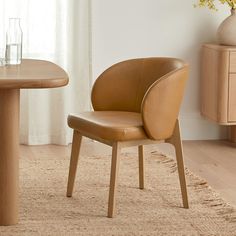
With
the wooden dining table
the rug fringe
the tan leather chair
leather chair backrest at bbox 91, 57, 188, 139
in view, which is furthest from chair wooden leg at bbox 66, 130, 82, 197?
the rug fringe

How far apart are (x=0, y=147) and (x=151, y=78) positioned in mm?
955

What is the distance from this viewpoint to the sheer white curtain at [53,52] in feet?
17.0

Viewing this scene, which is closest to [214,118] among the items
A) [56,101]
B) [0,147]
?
[56,101]

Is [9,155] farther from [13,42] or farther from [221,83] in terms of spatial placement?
[221,83]

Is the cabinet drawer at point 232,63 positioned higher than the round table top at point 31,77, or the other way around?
the round table top at point 31,77

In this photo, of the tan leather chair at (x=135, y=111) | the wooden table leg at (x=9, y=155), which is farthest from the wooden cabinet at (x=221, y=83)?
the wooden table leg at (x=9, y=155)

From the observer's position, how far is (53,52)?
523 centimetres

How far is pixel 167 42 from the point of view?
545 centimetres

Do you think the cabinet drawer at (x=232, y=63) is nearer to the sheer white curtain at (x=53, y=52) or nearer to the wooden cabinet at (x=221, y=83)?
the wooden cabinet at (x=221, y=83)

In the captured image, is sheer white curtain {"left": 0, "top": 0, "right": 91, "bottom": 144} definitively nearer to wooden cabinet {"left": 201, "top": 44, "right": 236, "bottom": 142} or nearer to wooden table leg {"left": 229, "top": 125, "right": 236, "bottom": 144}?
wooden cabinet {"left": 201, "top": 44, "right": 236, "bottom": 142}

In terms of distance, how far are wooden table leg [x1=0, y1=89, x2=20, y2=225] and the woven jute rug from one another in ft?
0.27

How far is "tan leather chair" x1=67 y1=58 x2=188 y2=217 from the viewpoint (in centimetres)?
343

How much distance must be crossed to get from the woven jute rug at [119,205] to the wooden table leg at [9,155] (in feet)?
0.27

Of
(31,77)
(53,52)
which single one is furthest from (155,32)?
(31,77)
